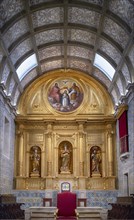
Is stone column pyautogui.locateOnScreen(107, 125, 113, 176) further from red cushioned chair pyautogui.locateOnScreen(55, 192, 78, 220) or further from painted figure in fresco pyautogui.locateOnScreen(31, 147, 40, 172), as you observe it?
painted figure in fresco pyautogui.locateOnScreen(31, 147, 40, 172)

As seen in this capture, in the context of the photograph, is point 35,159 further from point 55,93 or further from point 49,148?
point 55,93

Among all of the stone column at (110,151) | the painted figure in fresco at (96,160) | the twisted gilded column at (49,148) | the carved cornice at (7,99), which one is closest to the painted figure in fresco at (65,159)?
the twisted gilded column at (49,148)

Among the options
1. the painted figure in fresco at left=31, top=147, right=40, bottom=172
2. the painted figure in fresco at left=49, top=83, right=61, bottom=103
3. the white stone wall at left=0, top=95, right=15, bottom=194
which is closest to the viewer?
the white stone wall at left=0, top=95, right=15, bottom=194

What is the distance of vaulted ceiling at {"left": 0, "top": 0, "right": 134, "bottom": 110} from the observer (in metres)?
17.8

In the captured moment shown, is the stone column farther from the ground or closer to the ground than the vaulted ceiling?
closer to the ground

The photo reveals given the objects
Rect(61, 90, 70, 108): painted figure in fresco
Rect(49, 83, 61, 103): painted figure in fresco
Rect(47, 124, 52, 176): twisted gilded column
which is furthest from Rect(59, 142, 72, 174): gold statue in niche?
Rect(49, 83, 61, 103): painted figure in fresco

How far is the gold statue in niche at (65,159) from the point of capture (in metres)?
25.9

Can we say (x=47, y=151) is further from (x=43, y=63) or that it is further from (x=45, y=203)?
(x=43, y=63)

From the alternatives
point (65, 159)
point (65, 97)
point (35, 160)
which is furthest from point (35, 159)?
point (65, 97)

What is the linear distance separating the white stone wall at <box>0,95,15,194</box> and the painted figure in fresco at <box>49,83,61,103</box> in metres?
3.89

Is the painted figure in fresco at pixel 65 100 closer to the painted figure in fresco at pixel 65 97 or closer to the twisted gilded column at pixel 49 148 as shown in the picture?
the painted figure in fresco at pixel 65 97

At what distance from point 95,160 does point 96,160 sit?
0.07 m

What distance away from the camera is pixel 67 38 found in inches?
882

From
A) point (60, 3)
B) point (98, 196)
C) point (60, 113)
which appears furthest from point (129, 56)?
point (98, 196)
